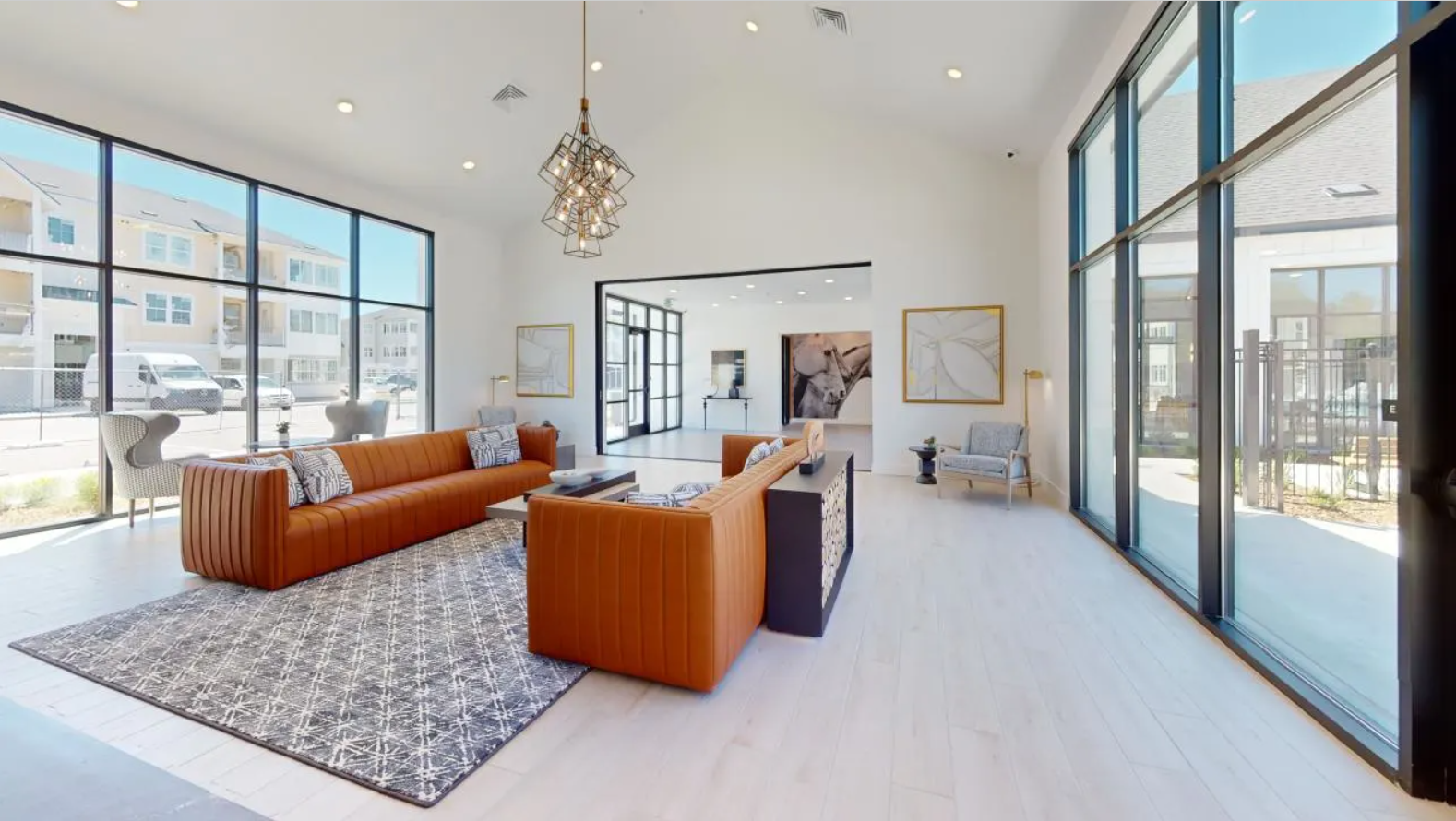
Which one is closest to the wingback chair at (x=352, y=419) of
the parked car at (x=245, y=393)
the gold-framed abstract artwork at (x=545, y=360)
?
the parked car at (x=245, y=393)

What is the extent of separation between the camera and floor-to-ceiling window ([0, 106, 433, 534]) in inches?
179

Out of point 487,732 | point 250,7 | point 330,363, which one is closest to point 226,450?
point 330,363

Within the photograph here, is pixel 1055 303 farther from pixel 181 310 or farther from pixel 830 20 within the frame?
pixel 181 310

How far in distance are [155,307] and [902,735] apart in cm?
705

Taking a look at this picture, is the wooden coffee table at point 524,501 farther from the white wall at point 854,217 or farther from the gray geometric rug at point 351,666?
the white wall at point 854,217

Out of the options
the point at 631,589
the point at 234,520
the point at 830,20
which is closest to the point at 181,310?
the point at 234,520

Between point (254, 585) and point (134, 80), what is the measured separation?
4.47m

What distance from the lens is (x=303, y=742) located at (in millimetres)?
1981

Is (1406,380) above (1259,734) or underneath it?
above

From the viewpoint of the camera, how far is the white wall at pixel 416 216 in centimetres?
457

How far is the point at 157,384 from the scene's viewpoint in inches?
209

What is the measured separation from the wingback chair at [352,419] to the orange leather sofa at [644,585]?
205 inches

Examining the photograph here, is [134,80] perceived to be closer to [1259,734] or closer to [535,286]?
[535,286]

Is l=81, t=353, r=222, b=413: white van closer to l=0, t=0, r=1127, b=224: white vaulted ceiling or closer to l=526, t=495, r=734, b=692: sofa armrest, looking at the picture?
l=0, t=0, r=1127, b=224: white vaulted ceiling
